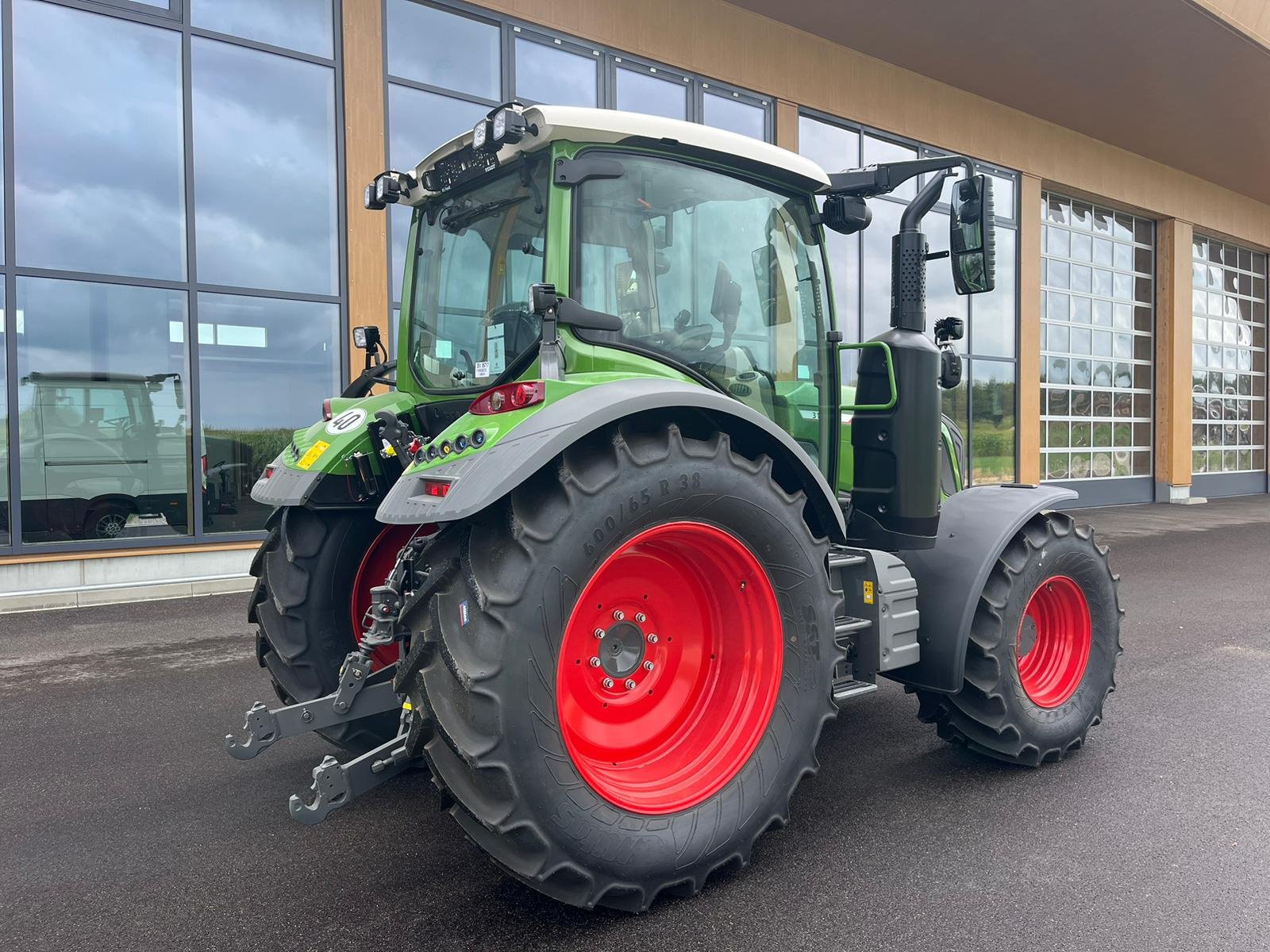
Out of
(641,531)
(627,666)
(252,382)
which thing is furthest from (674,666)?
(252,382)

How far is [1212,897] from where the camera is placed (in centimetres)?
264

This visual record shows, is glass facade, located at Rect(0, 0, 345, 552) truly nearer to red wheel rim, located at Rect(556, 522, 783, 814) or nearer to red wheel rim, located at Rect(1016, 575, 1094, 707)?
red wheel rim, located at Rect(556, 522, 783, 814)

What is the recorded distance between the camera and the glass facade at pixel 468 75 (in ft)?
31.9

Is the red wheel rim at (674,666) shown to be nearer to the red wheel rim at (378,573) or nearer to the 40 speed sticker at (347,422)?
the red wheel rim at (378,573)

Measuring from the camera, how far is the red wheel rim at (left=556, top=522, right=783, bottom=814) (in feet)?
8.91

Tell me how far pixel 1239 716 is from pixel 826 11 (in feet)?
36.1

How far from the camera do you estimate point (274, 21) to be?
356 inches

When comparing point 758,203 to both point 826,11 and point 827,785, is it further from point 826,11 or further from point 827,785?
point 826,11

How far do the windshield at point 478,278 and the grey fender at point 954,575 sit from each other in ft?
6.14

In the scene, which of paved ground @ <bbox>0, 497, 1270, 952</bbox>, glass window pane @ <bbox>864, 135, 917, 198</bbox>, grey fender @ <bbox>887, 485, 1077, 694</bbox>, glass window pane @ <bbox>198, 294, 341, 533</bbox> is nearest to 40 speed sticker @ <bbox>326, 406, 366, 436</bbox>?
paved ground @ <bbox>0, 497, 1270, 952</bbox>

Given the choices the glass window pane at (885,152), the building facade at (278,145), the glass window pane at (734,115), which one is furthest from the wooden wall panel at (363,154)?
the glass window pane at (885,152)

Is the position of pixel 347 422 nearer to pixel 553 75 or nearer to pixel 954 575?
pixel 954 575

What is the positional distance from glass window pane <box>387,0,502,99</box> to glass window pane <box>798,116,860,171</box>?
5.07m

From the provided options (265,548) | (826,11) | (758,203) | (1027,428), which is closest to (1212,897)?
(758,203)
